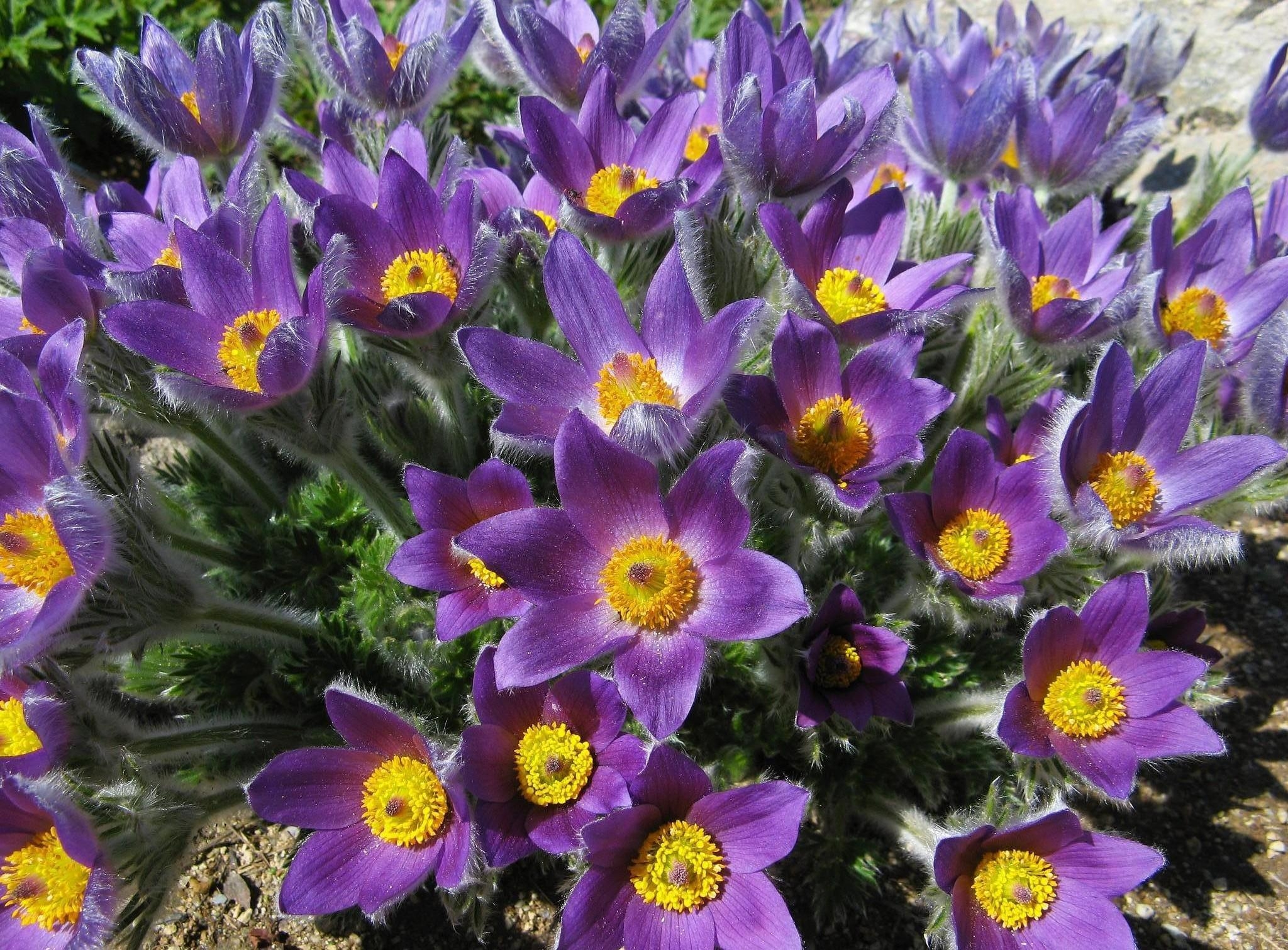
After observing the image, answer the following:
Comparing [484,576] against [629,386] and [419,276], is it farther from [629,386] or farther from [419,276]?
[419,276]

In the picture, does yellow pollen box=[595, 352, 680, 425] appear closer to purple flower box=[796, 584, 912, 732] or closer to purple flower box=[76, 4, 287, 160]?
purple flower box=[796, 584, 912, 732]

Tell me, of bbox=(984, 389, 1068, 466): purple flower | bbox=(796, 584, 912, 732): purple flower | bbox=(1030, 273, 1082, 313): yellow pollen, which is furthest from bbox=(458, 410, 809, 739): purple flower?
bbox=(1030, 273, 1082, 313): yellow pollen

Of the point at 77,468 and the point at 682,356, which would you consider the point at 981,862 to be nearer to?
the point at 682,356

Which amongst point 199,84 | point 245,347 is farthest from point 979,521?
point 199,84

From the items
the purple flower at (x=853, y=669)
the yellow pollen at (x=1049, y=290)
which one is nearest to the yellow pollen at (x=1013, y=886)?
the purple flower at (x=853, y=669)

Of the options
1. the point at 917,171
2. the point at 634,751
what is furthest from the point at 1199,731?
the point at 917,171

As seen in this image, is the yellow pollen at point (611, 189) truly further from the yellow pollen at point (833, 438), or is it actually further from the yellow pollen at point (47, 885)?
the yellow pollen at point (47, 885)

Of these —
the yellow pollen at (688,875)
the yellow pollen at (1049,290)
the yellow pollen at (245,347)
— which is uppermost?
the yellow pollen at (245,347)
